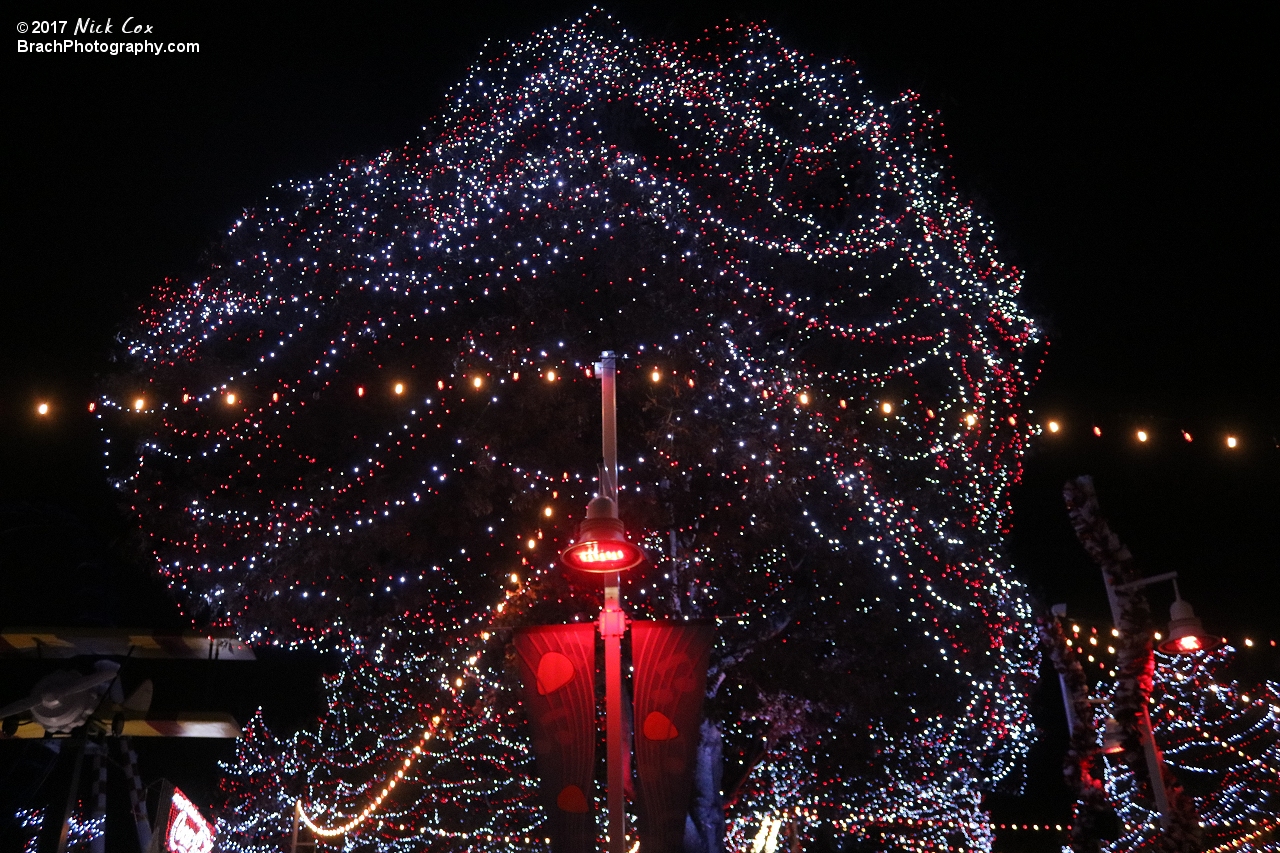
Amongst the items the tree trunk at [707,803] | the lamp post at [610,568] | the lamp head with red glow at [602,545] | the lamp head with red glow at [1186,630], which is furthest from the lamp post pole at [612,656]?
the tree trunk at [707,803]

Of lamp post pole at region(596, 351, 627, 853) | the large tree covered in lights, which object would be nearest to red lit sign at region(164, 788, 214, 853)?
the large tree covered in lights

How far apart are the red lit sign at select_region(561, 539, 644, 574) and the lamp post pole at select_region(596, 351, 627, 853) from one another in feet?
0.56

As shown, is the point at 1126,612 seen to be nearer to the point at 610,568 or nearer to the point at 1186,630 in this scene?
the point at 1186,630

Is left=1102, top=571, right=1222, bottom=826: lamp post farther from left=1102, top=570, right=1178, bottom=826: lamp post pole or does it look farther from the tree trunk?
the tree trunk

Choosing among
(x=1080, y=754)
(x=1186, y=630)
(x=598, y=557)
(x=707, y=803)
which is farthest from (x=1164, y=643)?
(x=598, y=557)

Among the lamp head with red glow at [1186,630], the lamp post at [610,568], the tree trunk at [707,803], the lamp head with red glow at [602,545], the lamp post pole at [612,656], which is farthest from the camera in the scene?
the tree trunk at [707,803]

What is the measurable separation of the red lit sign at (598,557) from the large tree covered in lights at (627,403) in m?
4.81

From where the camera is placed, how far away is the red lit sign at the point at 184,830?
851 centimetres

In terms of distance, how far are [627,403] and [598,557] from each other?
23.8 ft

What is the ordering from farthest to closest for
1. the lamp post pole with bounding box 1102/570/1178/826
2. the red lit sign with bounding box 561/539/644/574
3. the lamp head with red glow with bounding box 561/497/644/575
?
the lamp post pole with bounding box 1102/570/1178/826, the red lit sign with bounding box 561/539/644/574, the lamp head with red glow with bounding box 561/497/644/575

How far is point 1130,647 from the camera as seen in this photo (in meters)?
8.82

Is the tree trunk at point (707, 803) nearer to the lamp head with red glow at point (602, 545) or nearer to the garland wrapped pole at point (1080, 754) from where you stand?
the garland wrapped pole at point (1080, 754)

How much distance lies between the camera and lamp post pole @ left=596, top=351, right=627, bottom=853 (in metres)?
6.16

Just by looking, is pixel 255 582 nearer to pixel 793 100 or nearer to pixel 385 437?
pixel 385 437
